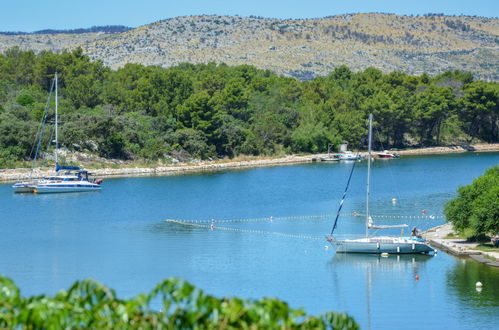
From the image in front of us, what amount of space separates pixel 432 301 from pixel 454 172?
47090 millimetres

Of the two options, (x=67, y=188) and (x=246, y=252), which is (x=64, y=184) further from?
(x=246, y=252)

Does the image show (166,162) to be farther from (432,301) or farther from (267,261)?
(432,301)

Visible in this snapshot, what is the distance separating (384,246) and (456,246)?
3.07 m

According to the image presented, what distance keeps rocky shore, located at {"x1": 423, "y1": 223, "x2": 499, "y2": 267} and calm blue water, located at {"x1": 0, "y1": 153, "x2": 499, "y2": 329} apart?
610 mm

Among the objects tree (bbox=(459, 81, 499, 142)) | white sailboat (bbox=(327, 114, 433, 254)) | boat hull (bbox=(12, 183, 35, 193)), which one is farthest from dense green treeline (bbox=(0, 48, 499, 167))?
white sailboat (bbox=(327, 114, 433, 254))

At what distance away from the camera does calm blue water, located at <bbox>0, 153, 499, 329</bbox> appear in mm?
32438

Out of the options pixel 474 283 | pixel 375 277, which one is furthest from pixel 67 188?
pixel 474 283

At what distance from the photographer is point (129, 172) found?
253ft

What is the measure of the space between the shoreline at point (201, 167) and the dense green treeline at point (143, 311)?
57.8m

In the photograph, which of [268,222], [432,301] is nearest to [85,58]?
[268,222]

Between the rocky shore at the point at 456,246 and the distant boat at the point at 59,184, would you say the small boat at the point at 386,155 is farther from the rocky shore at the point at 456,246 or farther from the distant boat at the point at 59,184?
the rocky shore at the point at 456,246

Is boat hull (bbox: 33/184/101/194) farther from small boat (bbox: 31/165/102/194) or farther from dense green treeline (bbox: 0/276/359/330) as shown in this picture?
dense green treeline (bbox: 0/276/359/330)

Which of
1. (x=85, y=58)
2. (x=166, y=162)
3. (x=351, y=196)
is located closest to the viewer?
(x=351, y=196)

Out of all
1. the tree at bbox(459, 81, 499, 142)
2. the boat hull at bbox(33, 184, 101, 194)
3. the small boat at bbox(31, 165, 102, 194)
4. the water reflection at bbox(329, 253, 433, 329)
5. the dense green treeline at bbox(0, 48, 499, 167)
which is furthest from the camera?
the tree at bbox(459, 81, 499, 142)
